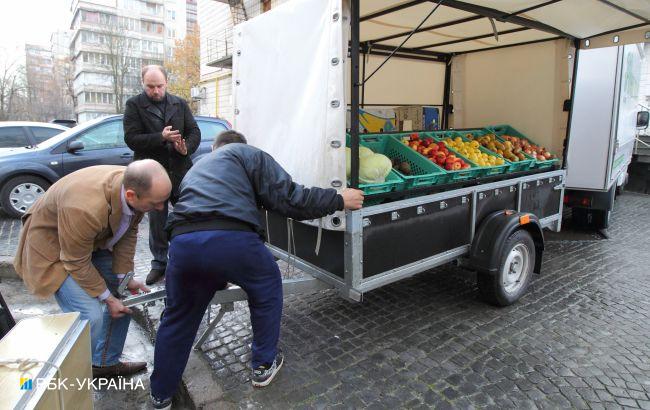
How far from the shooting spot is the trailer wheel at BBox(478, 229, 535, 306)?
3.81m

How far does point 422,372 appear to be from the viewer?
2.99 meters

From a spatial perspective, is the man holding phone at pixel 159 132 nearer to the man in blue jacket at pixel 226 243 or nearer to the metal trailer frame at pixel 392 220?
the metal trailer frame at pixel 392 220

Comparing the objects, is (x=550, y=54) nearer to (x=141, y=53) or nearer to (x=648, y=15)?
(x=648, y=15)

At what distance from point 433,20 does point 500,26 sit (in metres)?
0.91

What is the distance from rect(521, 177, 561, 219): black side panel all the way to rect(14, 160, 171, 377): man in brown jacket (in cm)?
358

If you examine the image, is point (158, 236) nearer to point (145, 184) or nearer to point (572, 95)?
point (145, 184)

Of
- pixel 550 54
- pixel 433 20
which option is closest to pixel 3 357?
pixel 433 20

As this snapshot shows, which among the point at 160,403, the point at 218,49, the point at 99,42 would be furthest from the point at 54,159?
the point at 99,42

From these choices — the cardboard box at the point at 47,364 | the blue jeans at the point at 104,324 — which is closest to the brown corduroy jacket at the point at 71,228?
the blue jeans at the point at 104,324

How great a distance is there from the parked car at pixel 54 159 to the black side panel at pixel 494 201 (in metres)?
5.15

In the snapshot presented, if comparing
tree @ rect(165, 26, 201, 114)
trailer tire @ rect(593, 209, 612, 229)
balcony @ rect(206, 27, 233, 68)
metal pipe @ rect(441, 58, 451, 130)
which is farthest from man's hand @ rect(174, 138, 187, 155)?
tree @ rect(165, 26, 201, 114)

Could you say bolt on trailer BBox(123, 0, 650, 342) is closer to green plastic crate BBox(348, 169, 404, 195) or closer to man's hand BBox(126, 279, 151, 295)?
Result: green plastic crate BBox(348, 169, 404, 195)

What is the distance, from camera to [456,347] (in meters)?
3.32

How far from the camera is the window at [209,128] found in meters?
7.95
